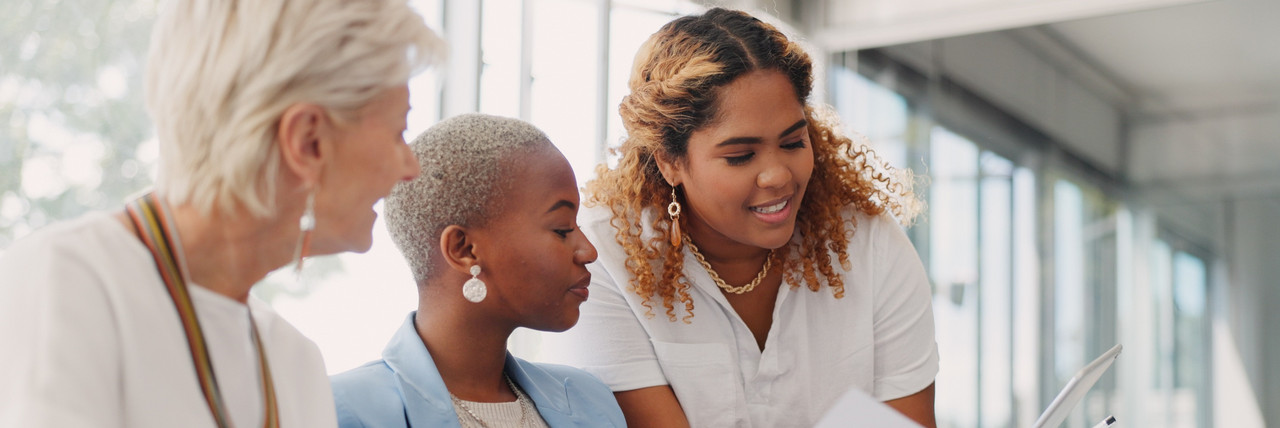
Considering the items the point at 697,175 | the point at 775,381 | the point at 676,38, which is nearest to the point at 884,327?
the point at 775,381

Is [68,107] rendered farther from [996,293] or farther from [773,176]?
[996,293]

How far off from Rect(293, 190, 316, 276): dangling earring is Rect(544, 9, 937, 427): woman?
994 mm

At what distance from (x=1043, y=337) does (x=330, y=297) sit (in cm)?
282

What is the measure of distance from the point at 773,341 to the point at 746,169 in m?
0.37

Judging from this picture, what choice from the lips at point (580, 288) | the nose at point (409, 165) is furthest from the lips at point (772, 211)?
the nose at point (409, 165)

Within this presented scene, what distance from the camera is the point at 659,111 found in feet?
6.84

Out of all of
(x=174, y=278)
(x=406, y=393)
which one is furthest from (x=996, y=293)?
(x=174, y=278)

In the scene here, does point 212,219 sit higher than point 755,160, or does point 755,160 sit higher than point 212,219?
point 755,160

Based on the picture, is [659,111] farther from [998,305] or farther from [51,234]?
[998,305]

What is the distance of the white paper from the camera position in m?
1.29

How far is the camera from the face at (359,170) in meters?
1.08

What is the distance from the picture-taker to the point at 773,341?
2.11m

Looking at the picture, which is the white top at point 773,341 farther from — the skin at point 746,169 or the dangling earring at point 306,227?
the dangling earring at point 306,227

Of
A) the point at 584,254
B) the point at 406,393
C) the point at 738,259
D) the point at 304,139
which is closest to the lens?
the point at 304,139
